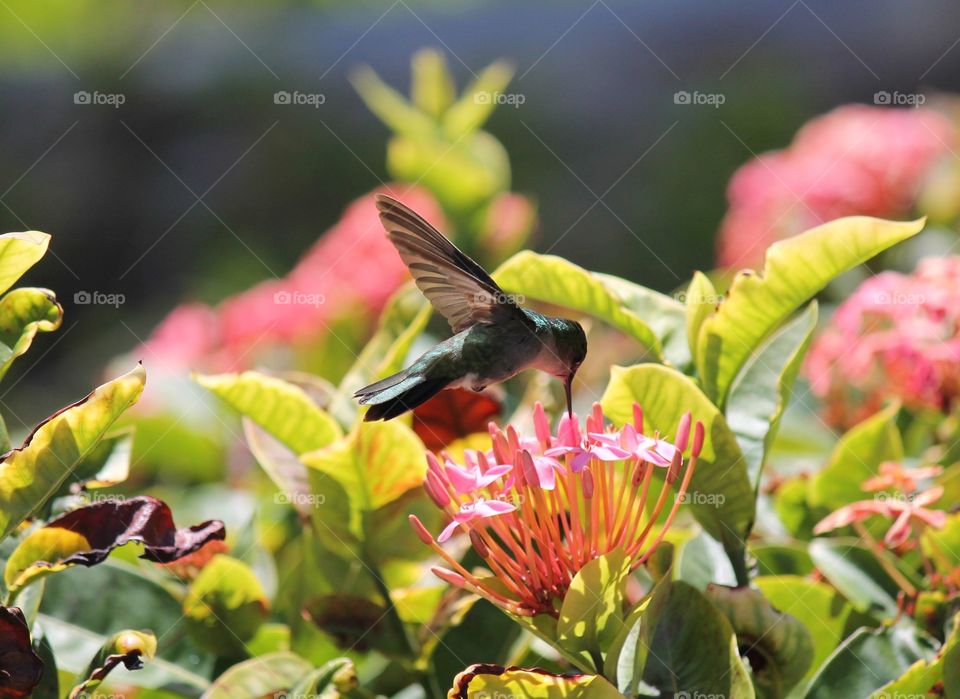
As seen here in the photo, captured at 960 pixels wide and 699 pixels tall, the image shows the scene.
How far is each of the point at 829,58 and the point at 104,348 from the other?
11.5 feet

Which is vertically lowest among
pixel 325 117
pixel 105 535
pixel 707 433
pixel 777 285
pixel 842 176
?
pixel 105 535

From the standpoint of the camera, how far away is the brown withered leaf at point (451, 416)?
0.95m

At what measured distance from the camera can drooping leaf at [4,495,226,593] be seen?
A: 2.20 ft

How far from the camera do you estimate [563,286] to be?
766 mm

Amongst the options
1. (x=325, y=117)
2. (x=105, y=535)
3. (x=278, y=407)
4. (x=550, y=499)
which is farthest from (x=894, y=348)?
(x=325, y=117)

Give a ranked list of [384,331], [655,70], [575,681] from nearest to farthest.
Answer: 1. [575,681]
2. [384,331]
3. [655,70]

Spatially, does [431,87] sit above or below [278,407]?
above

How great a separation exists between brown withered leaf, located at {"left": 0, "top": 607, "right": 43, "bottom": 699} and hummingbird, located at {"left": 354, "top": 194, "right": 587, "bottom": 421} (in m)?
0.25

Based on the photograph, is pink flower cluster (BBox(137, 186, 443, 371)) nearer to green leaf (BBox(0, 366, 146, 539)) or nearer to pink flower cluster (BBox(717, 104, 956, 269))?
pink flower cluster (BBox(717, 104, 956, 269))

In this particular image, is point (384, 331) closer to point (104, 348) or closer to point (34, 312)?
point (34, 312)

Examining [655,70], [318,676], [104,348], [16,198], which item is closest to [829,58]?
[655,70]

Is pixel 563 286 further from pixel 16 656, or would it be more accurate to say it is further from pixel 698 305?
pixel 16 656

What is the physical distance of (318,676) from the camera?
2.31 ft

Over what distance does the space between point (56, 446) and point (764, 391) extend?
0.53m
